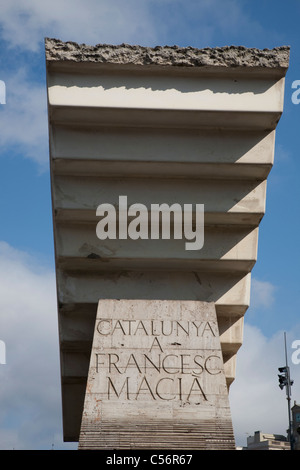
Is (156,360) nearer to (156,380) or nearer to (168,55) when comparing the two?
(156,380)

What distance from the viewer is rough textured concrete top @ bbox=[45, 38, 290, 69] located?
1062 centimetres

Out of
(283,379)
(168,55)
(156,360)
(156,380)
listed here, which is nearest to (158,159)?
(168,55)

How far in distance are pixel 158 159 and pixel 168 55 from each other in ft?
5.04

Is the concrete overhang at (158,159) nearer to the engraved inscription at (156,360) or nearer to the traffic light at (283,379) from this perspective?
the engraved inscription at (156,360)

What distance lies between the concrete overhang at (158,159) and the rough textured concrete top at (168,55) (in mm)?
15

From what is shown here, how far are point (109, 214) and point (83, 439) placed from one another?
3460 mm

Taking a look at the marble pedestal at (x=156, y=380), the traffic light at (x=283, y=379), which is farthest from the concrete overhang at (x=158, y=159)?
the traffic light at (x=283, y=379)

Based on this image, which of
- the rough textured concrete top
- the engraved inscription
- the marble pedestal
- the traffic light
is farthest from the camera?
the traffic light

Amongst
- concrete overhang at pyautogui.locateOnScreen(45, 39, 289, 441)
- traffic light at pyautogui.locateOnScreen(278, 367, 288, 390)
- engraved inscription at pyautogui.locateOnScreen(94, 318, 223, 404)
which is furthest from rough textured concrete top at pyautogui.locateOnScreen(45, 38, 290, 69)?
traffic light at pyautogui.locateOnScreen(278, 367, 288, 390)

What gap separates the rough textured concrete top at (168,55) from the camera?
418 inches

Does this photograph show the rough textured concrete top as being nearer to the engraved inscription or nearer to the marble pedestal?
the marble pedestal

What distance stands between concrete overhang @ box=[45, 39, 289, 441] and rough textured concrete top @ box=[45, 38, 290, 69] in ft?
0.05

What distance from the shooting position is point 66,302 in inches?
460
